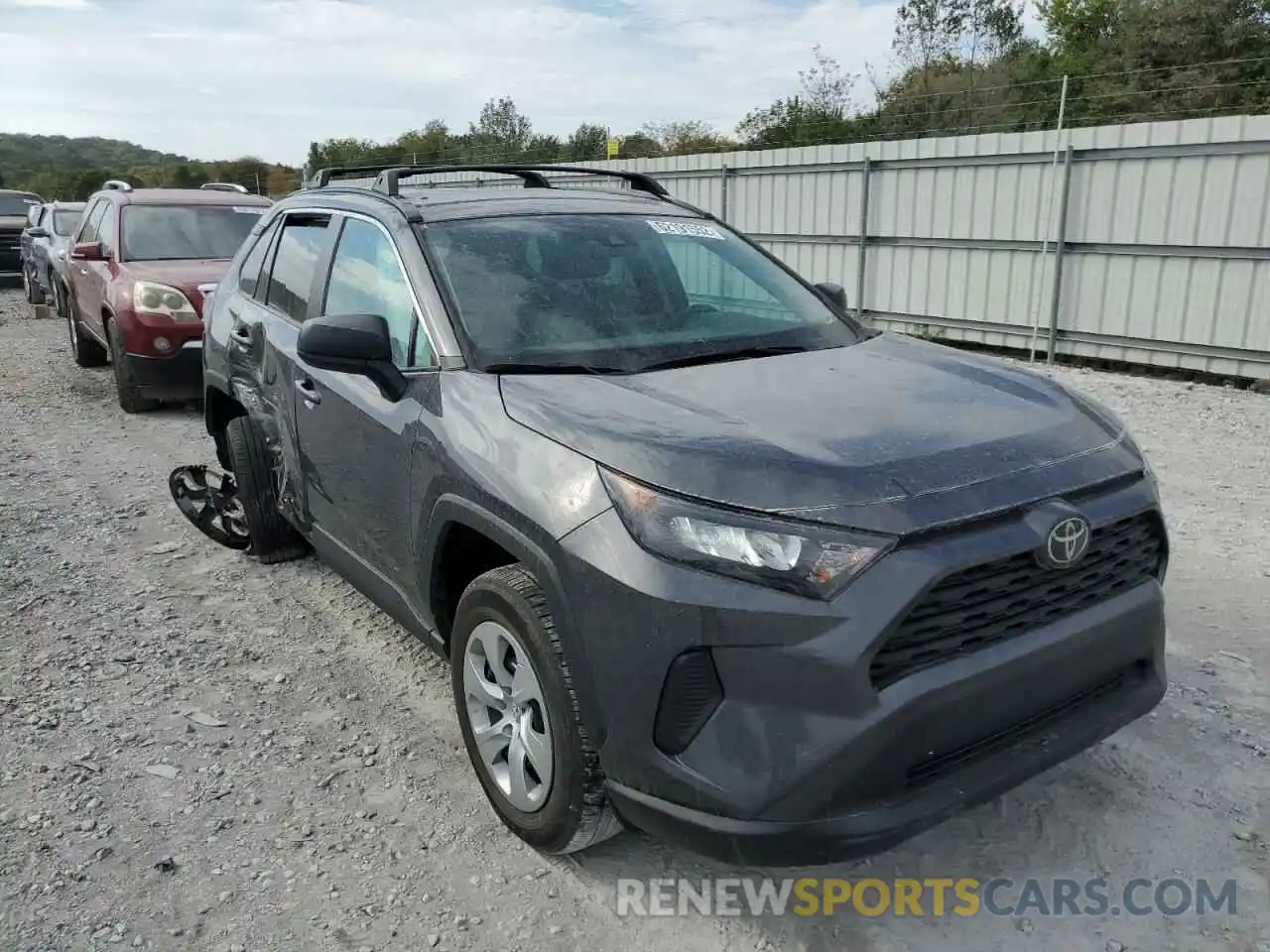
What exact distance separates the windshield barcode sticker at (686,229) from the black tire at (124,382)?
5.96 metres

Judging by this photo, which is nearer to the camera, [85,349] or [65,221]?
[85,349]

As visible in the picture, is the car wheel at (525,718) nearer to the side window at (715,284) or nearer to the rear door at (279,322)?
the side window at (715,284)

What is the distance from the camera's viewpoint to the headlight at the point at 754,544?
214 cm

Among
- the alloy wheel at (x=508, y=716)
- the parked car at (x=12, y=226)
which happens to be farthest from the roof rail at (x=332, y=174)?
the parked car at (x=12, y=226)

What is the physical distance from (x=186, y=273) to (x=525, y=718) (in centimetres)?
700

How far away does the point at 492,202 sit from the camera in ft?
11.9

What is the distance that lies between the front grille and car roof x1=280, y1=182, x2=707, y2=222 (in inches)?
82.5

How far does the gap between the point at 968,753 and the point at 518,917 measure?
1.19 meters

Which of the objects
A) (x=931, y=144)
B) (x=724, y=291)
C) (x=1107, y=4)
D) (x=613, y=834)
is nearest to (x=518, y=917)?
(x=613, y=834)

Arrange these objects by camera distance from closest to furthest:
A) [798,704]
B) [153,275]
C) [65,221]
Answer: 1. [798,704]
2. [153,275]
3. [65,221]

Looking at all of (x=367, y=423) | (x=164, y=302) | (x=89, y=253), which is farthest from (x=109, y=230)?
(x=367, y=423)

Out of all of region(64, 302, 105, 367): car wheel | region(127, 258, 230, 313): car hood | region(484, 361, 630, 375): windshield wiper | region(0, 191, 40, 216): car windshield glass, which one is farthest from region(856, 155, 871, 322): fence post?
region(0, 191, 40, 216): car windshield glass

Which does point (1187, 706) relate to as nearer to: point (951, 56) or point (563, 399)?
point (563, 399)

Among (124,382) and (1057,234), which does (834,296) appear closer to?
(124,382)
